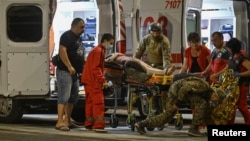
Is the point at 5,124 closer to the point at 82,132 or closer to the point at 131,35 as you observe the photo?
the point at 82,132

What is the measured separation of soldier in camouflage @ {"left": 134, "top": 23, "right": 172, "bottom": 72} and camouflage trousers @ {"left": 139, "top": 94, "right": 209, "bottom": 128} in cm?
141

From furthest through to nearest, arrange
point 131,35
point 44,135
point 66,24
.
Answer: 1. point 66,24
2. point 131,35
3. point 44,135

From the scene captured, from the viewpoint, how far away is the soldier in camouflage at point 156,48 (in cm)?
1179

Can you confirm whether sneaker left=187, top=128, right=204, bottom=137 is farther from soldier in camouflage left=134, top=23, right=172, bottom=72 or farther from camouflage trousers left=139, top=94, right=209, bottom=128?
soldier in camouflage left=134, top=23, right=172, bottom=72

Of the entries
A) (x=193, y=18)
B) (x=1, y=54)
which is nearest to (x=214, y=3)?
(x=193, y=18)

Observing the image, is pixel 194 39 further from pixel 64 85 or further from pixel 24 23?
pixel 24 23

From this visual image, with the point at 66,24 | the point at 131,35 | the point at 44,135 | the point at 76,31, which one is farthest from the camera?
the point at 66,24

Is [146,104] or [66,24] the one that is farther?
[66,24]

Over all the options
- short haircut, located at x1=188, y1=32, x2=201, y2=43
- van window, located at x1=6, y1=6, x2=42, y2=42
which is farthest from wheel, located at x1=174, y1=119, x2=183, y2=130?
van window, located at x1=6, y1=6, x2=42, y2=42

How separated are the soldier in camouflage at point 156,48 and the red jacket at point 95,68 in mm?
1018

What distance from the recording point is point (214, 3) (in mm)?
16516

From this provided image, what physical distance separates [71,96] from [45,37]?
1.16 m

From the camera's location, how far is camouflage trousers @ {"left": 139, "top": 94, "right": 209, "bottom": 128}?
1026 centimetres

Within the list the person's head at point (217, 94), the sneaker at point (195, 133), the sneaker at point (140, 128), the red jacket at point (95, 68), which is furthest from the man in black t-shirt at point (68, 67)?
the person's head at point (217, 94)
